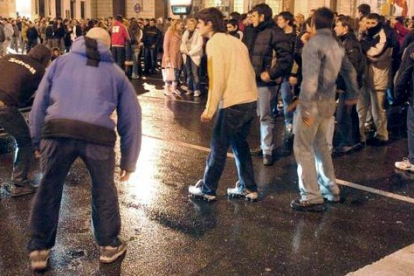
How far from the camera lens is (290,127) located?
897cm

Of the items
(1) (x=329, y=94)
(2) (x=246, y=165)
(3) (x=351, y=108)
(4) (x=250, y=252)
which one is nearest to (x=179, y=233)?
(4) (x=250, y=252)

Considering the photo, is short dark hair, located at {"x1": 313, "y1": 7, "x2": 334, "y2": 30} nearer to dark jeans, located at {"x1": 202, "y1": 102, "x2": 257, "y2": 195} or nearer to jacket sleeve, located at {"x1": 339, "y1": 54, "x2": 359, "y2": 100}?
jacket sleeve, located at {"x1": 339, "y1": 54, "x2": 359, "y2": 100}

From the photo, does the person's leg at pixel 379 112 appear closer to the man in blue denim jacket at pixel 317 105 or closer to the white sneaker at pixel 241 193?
the man in blue denim jacket at pixel 317 105

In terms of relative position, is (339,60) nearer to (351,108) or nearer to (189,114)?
(351,108)

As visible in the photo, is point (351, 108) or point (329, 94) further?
point (351, 108)

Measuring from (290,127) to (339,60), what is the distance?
3617 millimetres

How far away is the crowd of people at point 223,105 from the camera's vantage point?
406 centimetres

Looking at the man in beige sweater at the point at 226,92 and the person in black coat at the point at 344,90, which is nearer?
the man in beige sweater at the point at 226,92

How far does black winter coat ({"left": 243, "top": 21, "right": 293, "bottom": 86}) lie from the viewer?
265 inches

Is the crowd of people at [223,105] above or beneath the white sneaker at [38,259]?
above

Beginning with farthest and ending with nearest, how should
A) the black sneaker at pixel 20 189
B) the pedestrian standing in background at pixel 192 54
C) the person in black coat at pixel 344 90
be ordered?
the pedestrian standing in background at pixel 192 54, the person in black coat at pixel 344 90, the black sneaker at pixel 20 189

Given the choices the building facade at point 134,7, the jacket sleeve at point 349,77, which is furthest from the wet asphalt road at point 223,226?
the building facade at point 134,7

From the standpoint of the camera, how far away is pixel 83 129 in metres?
3.99

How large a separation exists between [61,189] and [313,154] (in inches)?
100
